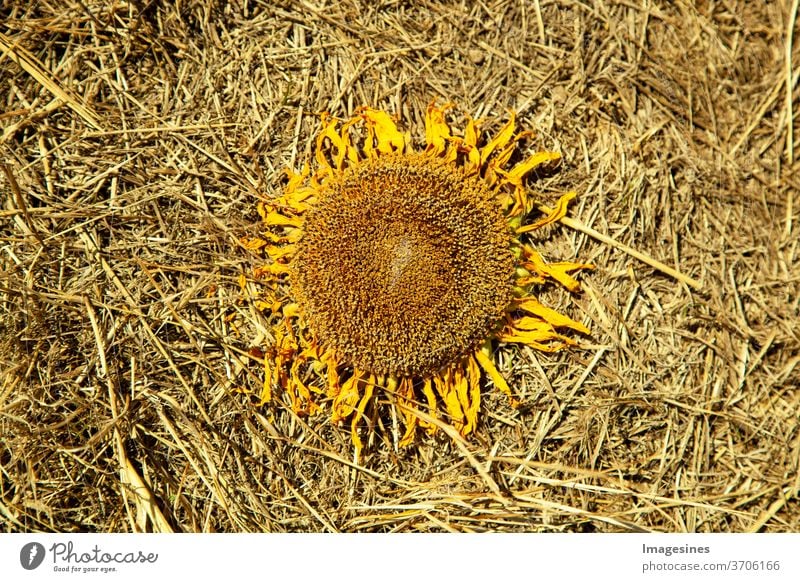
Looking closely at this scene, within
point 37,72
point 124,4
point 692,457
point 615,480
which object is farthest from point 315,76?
point 692,457

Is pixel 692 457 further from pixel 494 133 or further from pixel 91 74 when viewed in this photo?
pixel 91 74

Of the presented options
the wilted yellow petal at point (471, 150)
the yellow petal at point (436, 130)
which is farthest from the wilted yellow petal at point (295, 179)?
the wilted yellow petal at point (471, 150)

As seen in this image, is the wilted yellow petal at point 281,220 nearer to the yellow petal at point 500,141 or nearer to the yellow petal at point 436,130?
the yellow petal at point 436,130

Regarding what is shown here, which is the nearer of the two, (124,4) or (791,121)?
(124,4)
